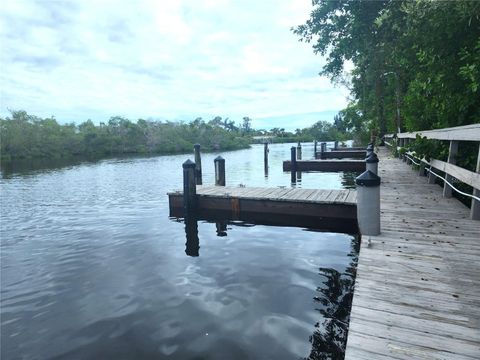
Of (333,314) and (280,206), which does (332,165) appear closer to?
(280,206)

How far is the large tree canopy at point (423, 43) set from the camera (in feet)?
21.1

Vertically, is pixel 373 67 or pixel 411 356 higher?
pixel 373 67

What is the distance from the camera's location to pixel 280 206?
950cm

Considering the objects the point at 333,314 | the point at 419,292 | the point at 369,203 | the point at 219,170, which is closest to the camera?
the point at 419,292

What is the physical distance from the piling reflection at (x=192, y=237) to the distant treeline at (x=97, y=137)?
62.4 metres

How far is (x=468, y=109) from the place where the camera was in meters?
8.09

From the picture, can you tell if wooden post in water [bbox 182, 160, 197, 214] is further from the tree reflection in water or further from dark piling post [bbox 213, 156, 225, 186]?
the tree reflection in water

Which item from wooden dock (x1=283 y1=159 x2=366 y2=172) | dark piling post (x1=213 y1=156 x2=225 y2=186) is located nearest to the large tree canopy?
wooden dock (x1=283 y1=159 x2=366 y2=172)

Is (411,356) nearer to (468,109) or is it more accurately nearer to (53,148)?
(468,109)

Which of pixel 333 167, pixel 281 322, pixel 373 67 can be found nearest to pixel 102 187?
pixel 333 167

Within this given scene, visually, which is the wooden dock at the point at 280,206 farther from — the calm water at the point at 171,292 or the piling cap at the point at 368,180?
the piling cap at the point at 368,180

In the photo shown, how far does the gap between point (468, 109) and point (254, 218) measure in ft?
20.8

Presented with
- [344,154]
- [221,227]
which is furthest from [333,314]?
[344,154]

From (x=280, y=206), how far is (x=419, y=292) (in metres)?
6.21
